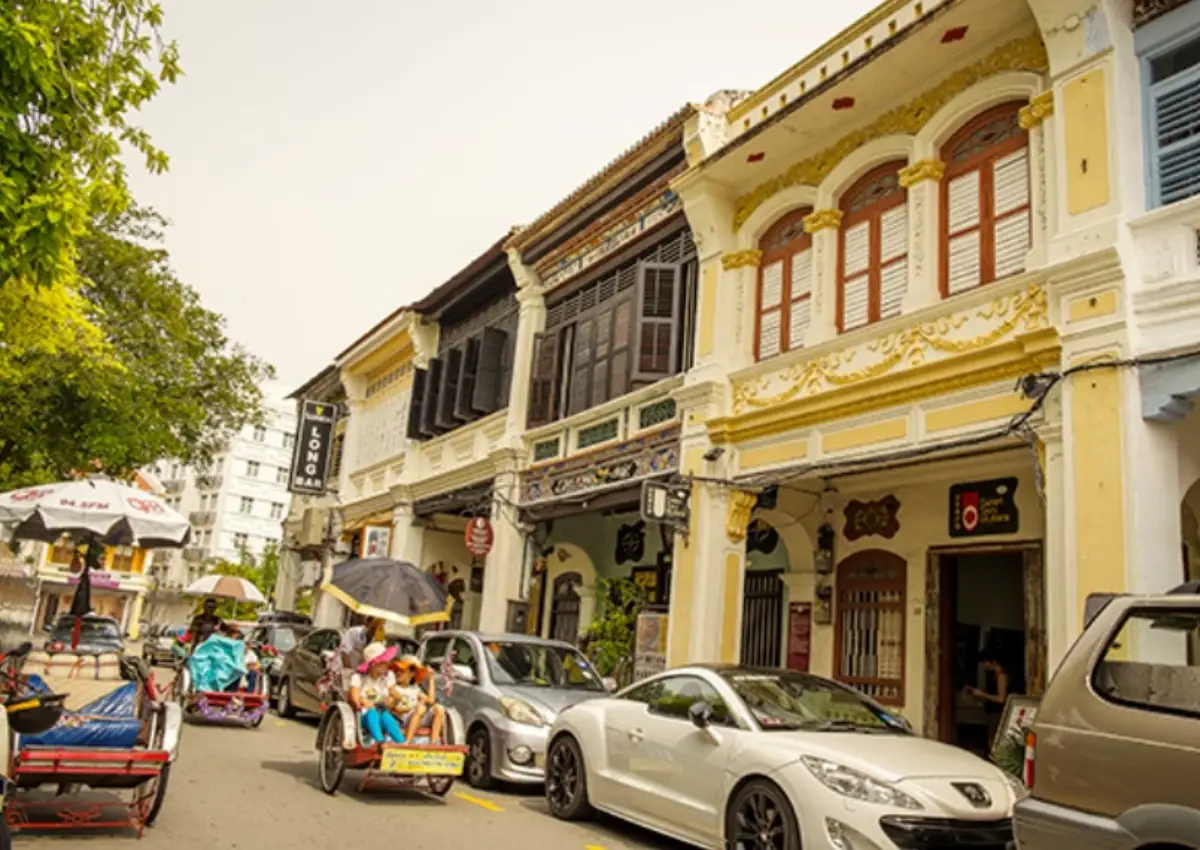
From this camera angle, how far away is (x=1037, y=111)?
9938 mm

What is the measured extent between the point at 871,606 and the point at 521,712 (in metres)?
5.30

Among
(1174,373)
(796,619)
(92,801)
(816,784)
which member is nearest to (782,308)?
(796,619)

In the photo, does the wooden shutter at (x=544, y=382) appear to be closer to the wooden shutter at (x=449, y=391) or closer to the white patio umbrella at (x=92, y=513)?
the wooden shutter at (x=449, y=391)

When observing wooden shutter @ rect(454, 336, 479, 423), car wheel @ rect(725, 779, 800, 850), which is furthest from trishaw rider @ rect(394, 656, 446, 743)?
wooden shutter @ rect(454, 336, 479, 423)

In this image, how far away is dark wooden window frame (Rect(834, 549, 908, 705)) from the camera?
12516 millimetres

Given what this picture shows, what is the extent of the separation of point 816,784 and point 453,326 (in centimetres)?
1709

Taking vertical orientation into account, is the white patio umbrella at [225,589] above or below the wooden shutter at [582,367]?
below

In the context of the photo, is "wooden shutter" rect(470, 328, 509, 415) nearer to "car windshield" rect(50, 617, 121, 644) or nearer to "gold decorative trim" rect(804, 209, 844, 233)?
"car windshield" rect(50, 617, 121, 644)

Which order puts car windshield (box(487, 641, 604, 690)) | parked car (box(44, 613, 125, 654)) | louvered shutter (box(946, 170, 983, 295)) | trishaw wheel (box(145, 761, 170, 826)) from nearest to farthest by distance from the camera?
1. trishaw wheel (box(145, 761, 170, 826))
2. louvered shutter (box(946, 170, 983, 295))
3. car windshield (box(487, 641, 604, 690))
4. parked car (box(44, 613, 125, 654))

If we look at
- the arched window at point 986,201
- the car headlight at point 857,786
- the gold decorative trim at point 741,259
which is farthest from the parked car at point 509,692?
the arched window at point 986,201

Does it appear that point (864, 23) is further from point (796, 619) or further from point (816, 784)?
point (816, 784)

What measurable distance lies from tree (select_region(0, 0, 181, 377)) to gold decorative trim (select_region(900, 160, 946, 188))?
7435 mm

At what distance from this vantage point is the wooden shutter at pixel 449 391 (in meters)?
20.3

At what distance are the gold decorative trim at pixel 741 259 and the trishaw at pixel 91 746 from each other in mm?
8816
